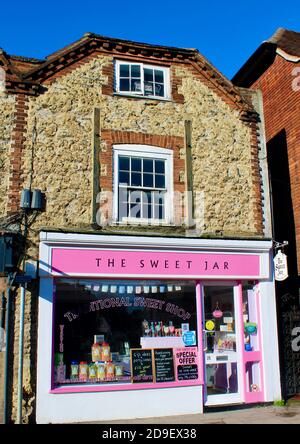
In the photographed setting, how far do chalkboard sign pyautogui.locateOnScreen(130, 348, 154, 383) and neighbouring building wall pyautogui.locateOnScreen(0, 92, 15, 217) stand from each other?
3.68 meters

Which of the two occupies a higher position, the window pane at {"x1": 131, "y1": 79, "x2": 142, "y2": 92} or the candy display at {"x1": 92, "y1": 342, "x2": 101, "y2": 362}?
the window pane at {"x1": 131, "y1": 79, "x2": 142, "y2": 92}

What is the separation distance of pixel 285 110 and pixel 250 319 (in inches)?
220

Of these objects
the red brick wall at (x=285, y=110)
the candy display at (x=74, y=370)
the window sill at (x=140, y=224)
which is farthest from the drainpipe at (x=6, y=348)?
the red brick wall at (x=285, y=110)

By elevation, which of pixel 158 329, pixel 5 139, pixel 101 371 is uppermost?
pixel 5 139

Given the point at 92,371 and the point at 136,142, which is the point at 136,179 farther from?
the point at 92,371

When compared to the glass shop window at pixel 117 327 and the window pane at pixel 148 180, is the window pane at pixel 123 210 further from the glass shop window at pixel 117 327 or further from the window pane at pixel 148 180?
the glass shop window at pixel 117 327

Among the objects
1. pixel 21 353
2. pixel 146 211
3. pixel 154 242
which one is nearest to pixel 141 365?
pixel 21 353

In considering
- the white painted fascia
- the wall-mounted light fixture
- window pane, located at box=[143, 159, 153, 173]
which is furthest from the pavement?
window pane, located at box=[143, 159, 153, 173]

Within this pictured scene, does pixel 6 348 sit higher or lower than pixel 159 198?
lower

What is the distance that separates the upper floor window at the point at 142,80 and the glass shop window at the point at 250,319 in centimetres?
471

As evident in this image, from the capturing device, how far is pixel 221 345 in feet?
30.6

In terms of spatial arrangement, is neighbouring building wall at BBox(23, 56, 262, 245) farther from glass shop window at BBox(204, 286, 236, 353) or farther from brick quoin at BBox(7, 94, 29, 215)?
glass shop window at BBox(204, 286, 236, 353)

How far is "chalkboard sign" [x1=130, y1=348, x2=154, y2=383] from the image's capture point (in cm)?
846

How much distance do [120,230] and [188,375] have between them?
10.3 feet
